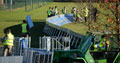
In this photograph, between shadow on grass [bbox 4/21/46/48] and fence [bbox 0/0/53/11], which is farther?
fence [bbox 0/0/53/11]

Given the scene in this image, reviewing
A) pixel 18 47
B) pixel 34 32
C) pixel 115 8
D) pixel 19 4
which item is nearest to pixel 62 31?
pixel 34 32

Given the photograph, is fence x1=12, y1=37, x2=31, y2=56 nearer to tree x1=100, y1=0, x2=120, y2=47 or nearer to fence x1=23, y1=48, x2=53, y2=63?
fence x1=23, y1=48, x2=53, y2=63

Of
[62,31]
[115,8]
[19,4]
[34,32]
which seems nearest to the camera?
[115,8]

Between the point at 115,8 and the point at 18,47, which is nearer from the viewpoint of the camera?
the point at 115,8

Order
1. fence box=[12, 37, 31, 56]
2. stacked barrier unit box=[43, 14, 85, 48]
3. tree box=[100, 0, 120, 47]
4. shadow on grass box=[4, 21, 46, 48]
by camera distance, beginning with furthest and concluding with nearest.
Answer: shadow on grass box=[4, 21, 46, 48], stacked barrier unit box=[43, 14, 85, 48], fence box=[12, 37, 31, 56], tree box=[100, 0, 120, 47]

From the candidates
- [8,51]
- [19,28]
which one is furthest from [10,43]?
[19,28]

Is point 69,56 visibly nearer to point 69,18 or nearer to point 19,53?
point 19,53

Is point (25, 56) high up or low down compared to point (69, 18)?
up

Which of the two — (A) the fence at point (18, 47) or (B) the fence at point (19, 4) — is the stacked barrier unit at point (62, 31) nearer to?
(A) the fence at point (18, 47)

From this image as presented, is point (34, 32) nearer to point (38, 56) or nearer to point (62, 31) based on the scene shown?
point (62, 31)

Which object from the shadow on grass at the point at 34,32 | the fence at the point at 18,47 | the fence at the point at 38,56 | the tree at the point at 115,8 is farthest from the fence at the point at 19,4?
the tree at the point at 115,8

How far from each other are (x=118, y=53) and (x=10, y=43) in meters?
6.41

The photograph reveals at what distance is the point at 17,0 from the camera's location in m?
60.7

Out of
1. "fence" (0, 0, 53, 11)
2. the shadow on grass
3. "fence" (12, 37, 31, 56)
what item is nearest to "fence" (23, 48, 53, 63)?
"fence" (12, 37, 31, 56)
